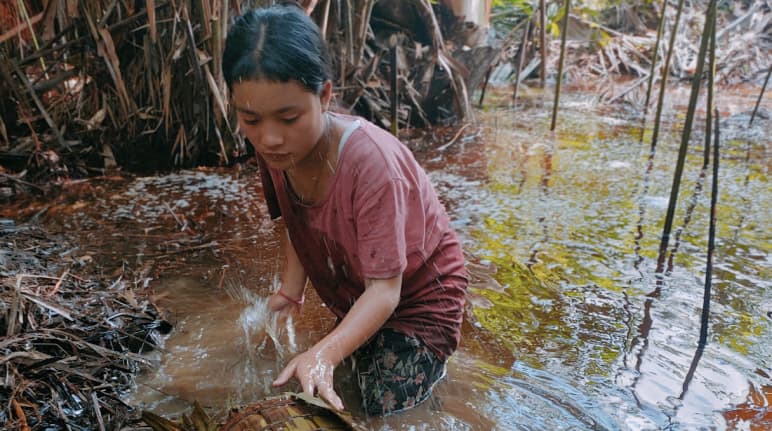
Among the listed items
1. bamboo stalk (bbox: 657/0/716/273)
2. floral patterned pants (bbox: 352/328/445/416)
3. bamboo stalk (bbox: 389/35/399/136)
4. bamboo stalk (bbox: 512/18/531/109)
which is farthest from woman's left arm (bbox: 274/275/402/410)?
bamboo stalk (bbox: 512/18/531/109)

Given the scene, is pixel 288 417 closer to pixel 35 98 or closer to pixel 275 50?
pixel 275 50

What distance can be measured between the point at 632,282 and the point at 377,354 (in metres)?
1.51

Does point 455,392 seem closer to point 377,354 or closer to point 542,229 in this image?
point 377,354

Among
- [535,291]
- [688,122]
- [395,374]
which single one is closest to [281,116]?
[395,374]

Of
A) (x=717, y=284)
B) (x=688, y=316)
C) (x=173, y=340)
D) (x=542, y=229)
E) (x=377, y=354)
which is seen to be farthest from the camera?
(x=542, y=229)

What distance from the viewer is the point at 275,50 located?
1433 millimetres

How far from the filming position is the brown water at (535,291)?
1.91m

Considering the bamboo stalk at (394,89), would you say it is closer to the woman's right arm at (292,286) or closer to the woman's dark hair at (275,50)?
the woman's right arm at (292,286)

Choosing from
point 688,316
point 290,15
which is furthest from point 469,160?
point 290,15

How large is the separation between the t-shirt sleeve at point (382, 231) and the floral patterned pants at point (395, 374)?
384 millimetres

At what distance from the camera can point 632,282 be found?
2807 millimetres

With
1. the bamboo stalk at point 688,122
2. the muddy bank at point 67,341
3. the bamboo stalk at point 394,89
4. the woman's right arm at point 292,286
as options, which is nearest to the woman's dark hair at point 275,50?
the woman's right arm at point 292,286

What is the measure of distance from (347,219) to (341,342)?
1.18 ft

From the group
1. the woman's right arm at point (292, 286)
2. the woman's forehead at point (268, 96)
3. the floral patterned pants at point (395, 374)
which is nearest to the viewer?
the woman's forehead at point (268, 96)
